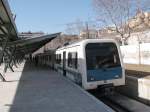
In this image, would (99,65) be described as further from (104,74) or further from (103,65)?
(104,74)

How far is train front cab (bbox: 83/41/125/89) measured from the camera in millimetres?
14281

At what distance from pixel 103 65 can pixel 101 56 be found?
16.1 inches

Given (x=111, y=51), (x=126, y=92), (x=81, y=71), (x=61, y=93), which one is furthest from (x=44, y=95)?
(x=126, y=92)

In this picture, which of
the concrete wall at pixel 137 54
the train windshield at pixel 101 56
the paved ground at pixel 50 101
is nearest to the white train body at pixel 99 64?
the train windshield at pixel 101 56

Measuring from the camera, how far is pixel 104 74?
14.4 metres

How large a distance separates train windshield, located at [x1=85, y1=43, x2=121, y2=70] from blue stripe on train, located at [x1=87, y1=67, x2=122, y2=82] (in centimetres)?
18

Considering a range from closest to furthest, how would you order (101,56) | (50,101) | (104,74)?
(50,101) → (104,74) → (101,56)

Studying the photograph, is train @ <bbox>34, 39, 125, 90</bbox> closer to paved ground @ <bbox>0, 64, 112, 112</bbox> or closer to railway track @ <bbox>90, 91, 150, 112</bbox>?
paved ground @ <bbox>0, 64, 112, 112</bbox>

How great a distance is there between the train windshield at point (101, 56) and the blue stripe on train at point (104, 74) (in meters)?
0.18

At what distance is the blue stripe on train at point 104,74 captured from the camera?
46.8 feet

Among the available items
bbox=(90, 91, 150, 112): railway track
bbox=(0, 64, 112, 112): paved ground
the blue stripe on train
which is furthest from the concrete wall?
bbox=(0, 64, 112, 112): paved ground

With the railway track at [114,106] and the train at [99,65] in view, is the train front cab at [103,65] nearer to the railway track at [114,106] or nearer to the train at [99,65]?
the train at [99,65]

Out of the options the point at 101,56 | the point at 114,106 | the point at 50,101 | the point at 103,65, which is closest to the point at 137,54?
the point at 101,56

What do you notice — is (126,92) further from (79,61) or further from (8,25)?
(8,25)
